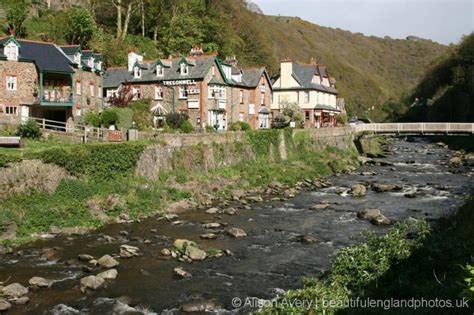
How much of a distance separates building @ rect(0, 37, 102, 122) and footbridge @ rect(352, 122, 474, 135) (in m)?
44.5

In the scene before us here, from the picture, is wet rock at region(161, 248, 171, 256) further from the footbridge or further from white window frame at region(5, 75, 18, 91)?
the footbridge

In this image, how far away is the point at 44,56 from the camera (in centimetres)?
4928

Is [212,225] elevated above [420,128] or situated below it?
below

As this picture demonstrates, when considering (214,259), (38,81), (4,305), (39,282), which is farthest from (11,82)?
(4,305)

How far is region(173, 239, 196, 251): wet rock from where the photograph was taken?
90.5ft

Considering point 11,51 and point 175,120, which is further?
point 175,120

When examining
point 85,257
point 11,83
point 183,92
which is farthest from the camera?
point 183,92

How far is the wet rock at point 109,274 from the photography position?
23.1 meters

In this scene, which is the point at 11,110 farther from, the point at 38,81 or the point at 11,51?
the point at 11,51

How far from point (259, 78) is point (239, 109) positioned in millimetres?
6280

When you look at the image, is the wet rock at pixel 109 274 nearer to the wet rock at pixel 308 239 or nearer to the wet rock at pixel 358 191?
the wet rock at pixel 308 239

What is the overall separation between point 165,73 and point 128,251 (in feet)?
124

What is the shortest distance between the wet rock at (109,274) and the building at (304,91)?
5552cm

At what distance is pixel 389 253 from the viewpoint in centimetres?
2036
